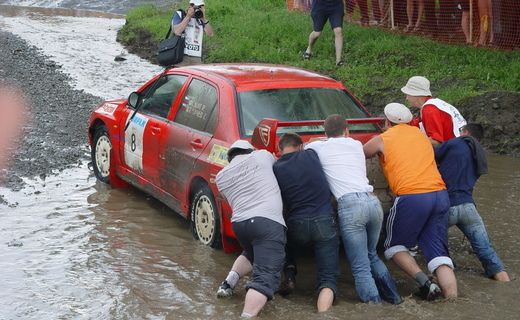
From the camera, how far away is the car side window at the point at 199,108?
800 cm

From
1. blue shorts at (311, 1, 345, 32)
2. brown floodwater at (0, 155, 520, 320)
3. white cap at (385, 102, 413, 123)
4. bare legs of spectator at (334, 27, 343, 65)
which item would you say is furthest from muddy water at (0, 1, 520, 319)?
blue shorts at (311, 1, 345, 32)

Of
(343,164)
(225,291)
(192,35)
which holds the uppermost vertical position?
→ (192,35)

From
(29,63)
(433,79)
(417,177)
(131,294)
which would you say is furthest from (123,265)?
(29,63)

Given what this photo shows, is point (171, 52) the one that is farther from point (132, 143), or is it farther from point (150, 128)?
point (150, 128)

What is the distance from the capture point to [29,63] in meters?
20.2

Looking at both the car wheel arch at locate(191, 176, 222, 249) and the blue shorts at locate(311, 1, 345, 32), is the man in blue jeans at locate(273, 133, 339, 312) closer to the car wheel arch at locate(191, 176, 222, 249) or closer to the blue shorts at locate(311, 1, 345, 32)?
the car wheel arch at locate(191, 176, 222, 249)

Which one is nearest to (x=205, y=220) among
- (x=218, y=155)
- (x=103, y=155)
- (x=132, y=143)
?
(x=218, y=155)

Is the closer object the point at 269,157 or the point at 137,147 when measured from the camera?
the point at 269,157

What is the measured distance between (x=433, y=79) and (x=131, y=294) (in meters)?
9.33

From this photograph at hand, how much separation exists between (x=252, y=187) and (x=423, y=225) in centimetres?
147

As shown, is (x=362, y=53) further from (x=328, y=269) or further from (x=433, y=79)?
(x=328, y=269)

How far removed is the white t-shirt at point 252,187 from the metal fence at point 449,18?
10641mm

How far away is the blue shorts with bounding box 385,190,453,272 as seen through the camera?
675 cm

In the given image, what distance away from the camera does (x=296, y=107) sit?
26.0ft
